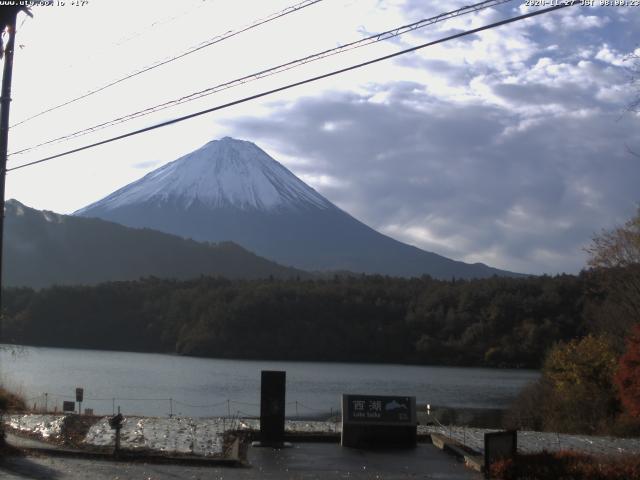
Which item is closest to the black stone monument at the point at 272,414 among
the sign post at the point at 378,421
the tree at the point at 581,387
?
the sign post at the point at 378,421

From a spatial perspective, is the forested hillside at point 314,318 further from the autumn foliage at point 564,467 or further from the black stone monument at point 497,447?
the autumn foliage at point 564,467

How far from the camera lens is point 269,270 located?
17488 cm

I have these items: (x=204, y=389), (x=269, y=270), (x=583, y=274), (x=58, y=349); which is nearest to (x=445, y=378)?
(x=583, y=274)

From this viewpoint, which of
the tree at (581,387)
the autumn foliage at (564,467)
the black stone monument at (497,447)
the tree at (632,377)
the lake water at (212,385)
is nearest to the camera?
the autumn foliage at (564,467)

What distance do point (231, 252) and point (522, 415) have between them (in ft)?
477

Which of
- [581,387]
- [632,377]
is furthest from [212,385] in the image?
[632,377]

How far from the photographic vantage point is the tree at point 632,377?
22156mm

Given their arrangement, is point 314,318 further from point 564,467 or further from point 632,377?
point 564,467

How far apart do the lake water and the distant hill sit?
79.6 metres

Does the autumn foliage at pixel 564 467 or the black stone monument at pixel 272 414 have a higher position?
the black stone monument at pixel 272 414

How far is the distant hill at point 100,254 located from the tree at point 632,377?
134522mm

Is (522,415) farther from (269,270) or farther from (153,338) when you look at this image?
(269,270)

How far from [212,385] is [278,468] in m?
36.7

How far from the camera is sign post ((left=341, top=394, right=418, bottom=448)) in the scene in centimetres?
1883
